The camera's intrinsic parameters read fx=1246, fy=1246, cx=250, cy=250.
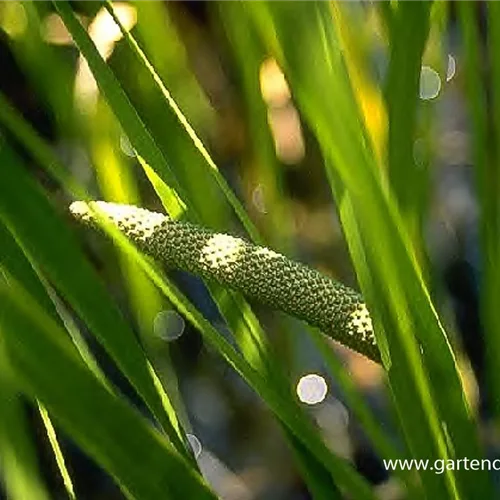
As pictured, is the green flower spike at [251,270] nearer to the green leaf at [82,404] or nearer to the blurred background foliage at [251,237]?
the blurred background foliage at [251,237]

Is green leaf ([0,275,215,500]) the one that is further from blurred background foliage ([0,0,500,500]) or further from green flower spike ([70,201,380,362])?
green flower spike ([70,201,380,362])

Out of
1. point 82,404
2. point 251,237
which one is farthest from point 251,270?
point 82,404

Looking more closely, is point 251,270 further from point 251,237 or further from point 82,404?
point 82,404

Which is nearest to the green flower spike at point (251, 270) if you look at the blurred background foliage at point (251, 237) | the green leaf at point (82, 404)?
the blurred background foliage at point (251, 237)

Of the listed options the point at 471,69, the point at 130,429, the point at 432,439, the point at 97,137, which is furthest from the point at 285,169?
the point at 130,429

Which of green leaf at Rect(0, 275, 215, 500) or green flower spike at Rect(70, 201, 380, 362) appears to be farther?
green flower spike at Rect(70, 201, 380, 362)

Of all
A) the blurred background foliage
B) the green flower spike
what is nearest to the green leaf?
the blurred background foliage
